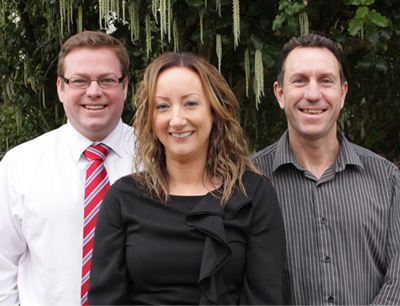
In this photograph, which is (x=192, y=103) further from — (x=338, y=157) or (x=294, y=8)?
(x=294, y=8)

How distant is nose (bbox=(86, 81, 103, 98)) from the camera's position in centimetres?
215

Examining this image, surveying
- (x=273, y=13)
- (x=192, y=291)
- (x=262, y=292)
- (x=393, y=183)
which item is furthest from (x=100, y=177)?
(x=273, y=13)

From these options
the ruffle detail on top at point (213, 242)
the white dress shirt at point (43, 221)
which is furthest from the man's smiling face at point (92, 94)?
the ruffle detail on top at point (213, 242)

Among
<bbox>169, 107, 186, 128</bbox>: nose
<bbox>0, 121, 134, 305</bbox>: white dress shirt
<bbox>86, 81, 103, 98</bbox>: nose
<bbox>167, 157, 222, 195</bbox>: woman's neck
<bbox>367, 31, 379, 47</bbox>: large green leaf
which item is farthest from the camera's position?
<bbox>367, 31, 379, 47</bbox>: large green leaf

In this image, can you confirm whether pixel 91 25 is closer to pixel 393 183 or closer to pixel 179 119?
pixel 179 119

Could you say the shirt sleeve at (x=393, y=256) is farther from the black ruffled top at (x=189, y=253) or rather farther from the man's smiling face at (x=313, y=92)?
the black ruffled top at (x=189, y=253)

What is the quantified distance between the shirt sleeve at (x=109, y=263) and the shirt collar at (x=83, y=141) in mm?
580

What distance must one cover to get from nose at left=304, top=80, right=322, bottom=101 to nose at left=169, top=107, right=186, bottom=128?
63cm

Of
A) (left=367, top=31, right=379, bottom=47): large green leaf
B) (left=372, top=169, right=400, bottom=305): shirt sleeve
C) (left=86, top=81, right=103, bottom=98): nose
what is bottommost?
(left=372, top=169, right=400, bottom=305): shirt sleeve

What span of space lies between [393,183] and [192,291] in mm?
1025

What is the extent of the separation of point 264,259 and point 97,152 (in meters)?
1.01

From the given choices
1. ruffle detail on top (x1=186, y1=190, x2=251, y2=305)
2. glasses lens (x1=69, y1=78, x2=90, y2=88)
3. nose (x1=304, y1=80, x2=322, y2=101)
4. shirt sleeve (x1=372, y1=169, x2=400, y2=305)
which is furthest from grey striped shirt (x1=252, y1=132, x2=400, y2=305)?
glasses lens (x1=69, y1=78, x2=90, y2=88)

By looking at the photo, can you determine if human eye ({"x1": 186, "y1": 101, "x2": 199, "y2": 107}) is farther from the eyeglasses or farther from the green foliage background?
the green foliage background

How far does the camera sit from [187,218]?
1.67 m
